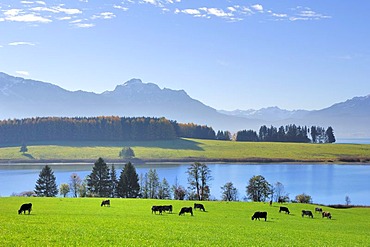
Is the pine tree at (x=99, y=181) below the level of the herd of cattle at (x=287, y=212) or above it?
above

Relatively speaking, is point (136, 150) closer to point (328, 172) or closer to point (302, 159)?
point (302, 159)

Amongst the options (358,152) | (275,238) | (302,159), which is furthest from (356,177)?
(275,238)

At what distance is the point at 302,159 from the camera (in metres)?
150

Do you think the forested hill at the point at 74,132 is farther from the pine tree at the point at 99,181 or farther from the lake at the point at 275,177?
the pine tree at the point at 99,181

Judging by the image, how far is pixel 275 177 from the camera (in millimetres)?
110688

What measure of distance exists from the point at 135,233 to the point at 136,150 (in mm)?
144613

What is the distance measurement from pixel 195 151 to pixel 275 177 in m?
57.3

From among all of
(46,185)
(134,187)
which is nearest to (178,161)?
(134,187)

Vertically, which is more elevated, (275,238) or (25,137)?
(25,137)

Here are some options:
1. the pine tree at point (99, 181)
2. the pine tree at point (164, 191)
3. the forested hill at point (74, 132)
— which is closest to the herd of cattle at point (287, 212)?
the pine tree at point (164, 191)

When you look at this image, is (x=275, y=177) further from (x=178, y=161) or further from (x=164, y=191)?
(x=178, y=161)

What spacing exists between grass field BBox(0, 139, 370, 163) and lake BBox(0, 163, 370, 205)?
10594 mm

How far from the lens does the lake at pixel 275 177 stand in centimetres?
8650

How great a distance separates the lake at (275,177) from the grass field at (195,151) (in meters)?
10.6
